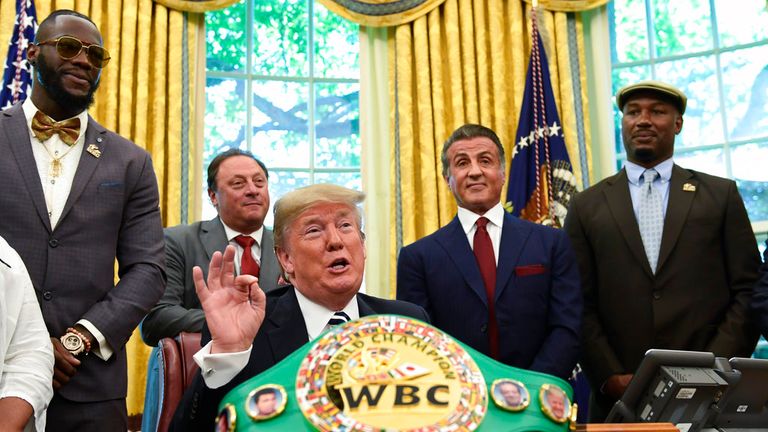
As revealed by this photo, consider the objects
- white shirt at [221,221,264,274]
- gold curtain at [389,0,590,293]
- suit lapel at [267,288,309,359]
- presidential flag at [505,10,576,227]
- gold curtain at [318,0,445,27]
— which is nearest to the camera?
suit lapel at [267,288,309,359]

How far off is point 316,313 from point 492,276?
Answer: 3.44 feet

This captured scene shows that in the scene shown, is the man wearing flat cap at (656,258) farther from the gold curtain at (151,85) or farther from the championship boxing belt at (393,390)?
the gold curtain at (151,85)

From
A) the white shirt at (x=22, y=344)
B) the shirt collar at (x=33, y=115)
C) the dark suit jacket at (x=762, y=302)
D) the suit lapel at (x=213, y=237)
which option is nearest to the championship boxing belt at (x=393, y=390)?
the white shirt at (x=22, y=344)

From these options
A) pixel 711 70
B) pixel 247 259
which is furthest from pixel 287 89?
pixel 711 70

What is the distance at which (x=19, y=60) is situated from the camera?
4676mm

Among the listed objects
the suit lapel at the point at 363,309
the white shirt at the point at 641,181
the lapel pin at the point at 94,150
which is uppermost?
the lapel pin at the point at 94,150

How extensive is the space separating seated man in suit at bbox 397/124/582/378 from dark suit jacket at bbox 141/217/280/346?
62cm

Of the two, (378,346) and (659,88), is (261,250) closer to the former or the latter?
(659,88)

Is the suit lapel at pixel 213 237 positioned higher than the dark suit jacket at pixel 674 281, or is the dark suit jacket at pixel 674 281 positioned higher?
the suit lapel at pixel 213 237

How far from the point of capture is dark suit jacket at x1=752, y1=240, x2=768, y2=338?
3023 mm

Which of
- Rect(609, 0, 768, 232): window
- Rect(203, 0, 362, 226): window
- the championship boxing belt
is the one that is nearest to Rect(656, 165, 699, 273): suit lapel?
the championship boxing belt

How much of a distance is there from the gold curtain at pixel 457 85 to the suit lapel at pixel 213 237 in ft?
6.34

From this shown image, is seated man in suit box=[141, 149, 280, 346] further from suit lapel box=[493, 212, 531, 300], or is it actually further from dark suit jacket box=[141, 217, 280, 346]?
suit lapel box=[493, 212, 531, 300]

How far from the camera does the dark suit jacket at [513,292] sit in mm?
2957
